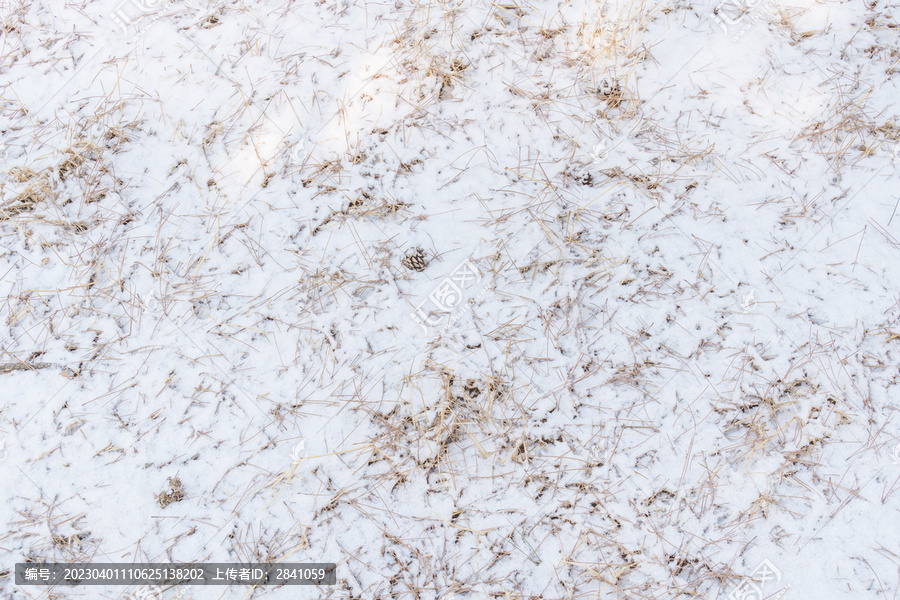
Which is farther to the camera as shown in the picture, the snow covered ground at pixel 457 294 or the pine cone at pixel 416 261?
the pine cone at pixel 416 261

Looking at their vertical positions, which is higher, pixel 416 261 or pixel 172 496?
pixel 416 261

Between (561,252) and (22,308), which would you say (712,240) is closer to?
(561,252)

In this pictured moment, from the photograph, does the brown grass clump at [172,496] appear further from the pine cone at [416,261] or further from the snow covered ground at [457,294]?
the pine cone at [416,261]

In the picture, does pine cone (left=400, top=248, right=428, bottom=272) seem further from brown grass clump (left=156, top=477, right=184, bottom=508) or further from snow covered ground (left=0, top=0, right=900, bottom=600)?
brown grass clump (left=156, top=477, right=184, bottom=508)

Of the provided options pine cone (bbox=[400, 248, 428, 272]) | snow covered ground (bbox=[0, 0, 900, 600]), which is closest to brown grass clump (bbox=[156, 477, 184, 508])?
snow covered ground (bbox=[0, 0, 900, 600])

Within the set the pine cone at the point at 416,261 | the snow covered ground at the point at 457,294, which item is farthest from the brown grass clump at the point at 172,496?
the pine cone at the point at 416,261

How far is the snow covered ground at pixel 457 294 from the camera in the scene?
2471mm

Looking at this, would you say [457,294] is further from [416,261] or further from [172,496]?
[172,496]

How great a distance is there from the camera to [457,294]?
2.68 metres

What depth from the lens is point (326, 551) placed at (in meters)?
2.46

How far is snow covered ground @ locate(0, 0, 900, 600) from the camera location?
2.47 meters

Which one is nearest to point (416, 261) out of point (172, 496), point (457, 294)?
point (457, 294)

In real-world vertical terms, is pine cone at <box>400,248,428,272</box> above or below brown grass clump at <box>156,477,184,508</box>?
above

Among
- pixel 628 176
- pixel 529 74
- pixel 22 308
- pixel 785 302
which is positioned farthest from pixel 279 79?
pixel 785 302
